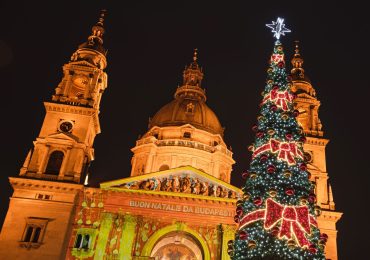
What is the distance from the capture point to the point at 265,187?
1788cm

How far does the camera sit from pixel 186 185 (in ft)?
105

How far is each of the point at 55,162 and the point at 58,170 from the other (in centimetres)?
74

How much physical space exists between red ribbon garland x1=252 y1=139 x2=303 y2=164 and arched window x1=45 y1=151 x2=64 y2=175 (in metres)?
18.9

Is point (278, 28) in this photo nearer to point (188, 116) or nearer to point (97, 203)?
point (97, 203)

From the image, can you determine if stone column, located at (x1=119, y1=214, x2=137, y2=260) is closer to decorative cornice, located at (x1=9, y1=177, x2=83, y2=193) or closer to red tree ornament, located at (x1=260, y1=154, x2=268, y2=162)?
decorative cornice, located at (x1=9, y1=177, x2=83, y2=193)

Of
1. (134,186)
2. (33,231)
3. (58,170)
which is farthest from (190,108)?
(33,231)

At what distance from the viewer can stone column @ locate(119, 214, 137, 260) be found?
A: 29266 millimetres

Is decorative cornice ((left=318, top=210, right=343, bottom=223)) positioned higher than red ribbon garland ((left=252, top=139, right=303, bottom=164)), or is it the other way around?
decorative cornice ((left=318, top=210, right=343, bottom=223))

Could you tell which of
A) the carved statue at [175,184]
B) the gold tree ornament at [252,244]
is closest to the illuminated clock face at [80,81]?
the carved statue at [175,184]

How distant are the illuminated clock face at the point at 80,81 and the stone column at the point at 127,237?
12789 mm

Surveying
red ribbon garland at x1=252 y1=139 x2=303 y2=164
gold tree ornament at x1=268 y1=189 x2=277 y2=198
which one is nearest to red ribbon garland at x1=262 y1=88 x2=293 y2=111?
red ribbon garland at x1=252 y1=139 x2=303 y2=164

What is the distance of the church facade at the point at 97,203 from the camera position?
29.9m

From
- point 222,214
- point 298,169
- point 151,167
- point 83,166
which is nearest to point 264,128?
point 298,169

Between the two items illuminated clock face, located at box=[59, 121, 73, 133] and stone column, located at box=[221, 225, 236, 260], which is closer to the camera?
stone column, located at box=[221, 225, 236, 260]
